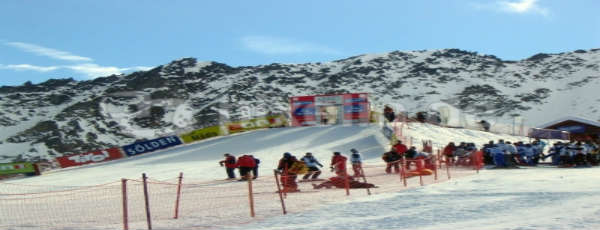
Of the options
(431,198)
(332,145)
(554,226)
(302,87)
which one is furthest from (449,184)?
(302,87)

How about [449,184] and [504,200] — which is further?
[449,184]

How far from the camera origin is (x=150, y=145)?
30.5 m

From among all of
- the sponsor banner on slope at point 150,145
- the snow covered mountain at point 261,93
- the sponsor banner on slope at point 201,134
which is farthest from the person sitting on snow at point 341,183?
the snow covered mountain at point 261,93

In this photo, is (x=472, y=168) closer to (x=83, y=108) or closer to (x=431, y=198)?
(x=431, y=198)

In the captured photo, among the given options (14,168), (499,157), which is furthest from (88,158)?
(499,157)

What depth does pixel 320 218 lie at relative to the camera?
8547 millimetres

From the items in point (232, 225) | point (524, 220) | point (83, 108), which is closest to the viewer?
point (524, 220)

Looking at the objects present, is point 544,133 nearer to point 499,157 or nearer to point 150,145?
point 499,157

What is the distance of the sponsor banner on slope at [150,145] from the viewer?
29984 mm

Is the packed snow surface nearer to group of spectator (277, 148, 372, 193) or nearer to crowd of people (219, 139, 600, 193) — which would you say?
group of spectator (277, 148, 372, 193)

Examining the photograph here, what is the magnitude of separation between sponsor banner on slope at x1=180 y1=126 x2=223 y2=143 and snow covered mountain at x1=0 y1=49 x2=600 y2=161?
30.4 meters

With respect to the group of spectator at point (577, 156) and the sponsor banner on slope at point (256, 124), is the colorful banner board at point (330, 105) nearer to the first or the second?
the sponsor banner on slope at point (256, 124)

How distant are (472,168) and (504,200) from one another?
916cm

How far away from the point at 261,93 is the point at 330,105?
54025 mm
